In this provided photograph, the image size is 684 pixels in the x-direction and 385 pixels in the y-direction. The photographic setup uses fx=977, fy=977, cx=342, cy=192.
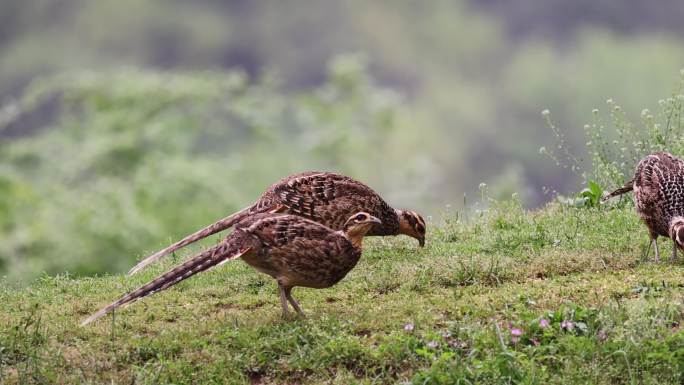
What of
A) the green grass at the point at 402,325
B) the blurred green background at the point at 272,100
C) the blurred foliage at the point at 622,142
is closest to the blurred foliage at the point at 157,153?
the blurred green background at the point at 272,100

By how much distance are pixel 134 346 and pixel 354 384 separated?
1933mm

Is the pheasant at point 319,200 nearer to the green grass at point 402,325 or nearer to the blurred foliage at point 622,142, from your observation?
the green grass at point 402,325

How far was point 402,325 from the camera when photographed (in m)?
8.06

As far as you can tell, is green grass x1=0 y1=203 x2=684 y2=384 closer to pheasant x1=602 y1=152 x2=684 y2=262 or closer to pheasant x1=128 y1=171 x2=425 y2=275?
pheasant x1=602 y1=152 x2=684 y2=262

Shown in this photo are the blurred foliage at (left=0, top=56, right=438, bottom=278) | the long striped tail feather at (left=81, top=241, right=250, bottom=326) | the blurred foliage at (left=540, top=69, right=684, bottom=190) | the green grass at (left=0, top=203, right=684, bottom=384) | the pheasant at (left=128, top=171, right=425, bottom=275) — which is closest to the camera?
the green grass at (left=0, top=203, right=684, bottom=384)

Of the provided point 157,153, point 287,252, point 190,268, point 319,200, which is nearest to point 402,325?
point 287,252

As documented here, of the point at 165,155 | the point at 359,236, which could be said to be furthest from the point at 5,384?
the point at 165,155

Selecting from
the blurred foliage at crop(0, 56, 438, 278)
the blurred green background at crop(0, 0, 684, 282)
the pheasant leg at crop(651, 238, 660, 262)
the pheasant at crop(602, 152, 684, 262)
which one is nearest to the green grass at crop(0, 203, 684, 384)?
the pheasant leg at crop(651, 238, 660, 262)

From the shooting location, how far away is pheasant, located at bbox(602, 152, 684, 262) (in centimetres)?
963

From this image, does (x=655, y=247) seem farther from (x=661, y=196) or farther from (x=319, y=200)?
(x=319, y=200)

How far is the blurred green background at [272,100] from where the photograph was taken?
30.8 metres

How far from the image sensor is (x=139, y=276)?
10898 mm

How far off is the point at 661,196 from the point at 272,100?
97.3 ft

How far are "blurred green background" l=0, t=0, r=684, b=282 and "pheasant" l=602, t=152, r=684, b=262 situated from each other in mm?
2724
